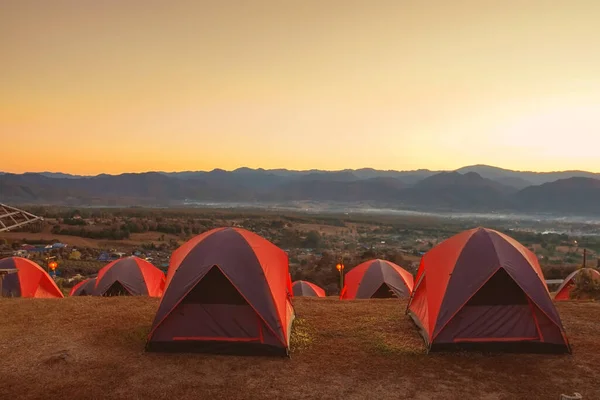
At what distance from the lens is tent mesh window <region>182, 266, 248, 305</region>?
8641 mm

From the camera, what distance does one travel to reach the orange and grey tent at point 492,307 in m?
8.45

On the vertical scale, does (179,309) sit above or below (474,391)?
above

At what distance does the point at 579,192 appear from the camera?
15712 cm

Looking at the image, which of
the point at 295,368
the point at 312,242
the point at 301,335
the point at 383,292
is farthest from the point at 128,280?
the point at 312,242

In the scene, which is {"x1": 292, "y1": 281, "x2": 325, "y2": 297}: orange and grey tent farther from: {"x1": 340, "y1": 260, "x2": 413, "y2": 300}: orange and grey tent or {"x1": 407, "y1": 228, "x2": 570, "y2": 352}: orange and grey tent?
{"x1": 407, "y1": 228, "x2": 570, "y2": 352}: orange and grey tent

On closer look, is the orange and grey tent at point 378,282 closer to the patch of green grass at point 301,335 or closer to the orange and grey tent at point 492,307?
the patch of green grass at point 301,335

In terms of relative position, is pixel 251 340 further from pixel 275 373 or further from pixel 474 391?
pixel 474 391

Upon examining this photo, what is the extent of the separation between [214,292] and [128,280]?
10674 mm

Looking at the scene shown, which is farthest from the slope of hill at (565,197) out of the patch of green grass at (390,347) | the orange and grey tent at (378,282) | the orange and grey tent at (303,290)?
the patch of green grass at (390,347)

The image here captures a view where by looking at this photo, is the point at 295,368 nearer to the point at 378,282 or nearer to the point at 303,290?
the point at 378,282

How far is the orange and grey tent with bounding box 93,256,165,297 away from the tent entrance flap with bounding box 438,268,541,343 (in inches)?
511

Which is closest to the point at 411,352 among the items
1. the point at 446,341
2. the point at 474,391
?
the point at 446,341

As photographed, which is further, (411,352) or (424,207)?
(424,207)

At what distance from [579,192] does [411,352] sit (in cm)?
Result: 18017
